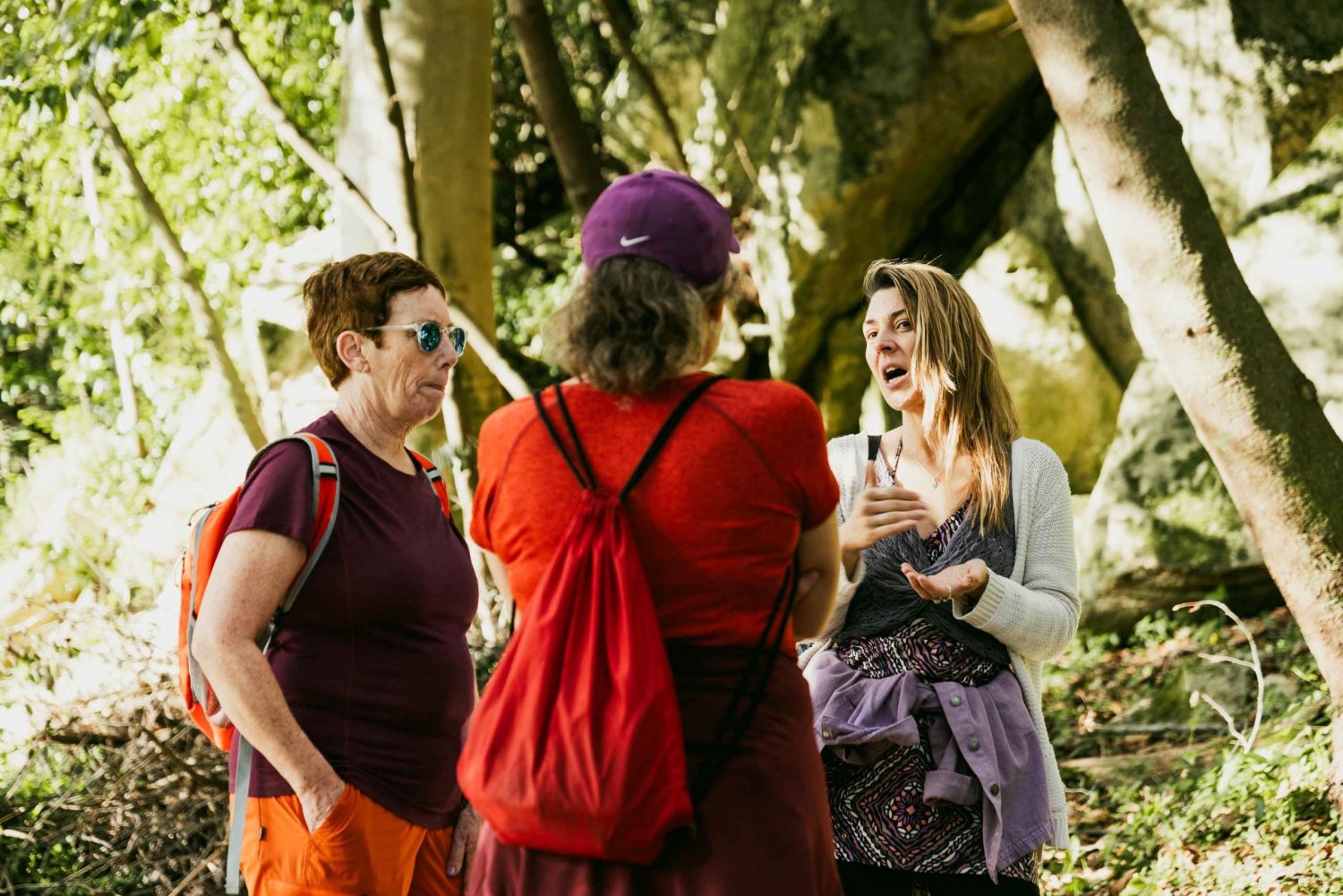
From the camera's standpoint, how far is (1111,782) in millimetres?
5703

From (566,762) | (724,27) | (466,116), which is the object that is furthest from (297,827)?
(724,27)

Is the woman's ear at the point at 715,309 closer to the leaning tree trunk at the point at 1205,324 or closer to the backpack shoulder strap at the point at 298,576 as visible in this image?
the backpack shoulder strap at the point at 298,576

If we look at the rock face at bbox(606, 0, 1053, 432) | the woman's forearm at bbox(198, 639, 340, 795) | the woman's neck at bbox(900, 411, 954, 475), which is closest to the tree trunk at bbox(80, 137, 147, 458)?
the rock face at bbox(606, 0, 1053, 432)

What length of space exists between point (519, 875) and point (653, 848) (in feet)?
0.81

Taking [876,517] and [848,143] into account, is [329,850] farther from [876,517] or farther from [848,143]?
[848,143]

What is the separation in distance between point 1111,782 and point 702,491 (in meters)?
4.32

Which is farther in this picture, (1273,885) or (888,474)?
(1273,885)

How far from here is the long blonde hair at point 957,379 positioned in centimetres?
309

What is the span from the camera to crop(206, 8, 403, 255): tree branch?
6445 mm

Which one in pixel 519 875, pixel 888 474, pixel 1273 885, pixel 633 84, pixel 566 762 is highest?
pixel 633 84

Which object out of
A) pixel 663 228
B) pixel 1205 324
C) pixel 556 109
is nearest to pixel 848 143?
pixel 556 109

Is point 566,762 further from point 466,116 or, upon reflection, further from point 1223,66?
point 1223,66

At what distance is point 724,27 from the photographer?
10.0m

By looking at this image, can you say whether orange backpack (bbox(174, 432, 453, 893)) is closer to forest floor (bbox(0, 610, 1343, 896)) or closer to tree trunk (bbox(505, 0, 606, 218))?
forest floor (bbox(0, 610, 1343, 896))
